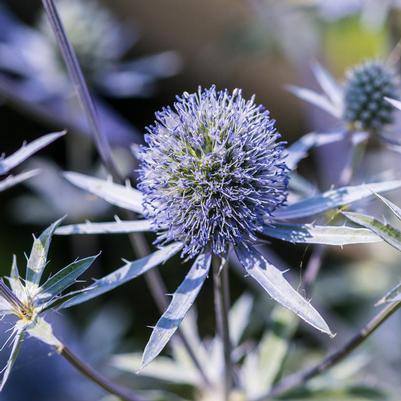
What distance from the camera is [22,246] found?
3.04 m

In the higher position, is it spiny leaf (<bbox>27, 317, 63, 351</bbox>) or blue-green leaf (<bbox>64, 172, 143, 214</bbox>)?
blue-green leaf (<bbox>64, 172, 143, 214</bbox>)

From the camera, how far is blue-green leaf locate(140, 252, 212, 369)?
1.03 m

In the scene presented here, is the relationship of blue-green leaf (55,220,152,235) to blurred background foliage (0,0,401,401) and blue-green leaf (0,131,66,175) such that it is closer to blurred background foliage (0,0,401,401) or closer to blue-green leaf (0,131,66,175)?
blue-green leaf (0,131,66,175)

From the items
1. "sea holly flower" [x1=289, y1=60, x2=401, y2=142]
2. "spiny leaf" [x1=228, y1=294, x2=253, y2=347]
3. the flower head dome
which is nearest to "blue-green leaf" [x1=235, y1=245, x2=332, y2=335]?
"sea holly flower" [x1=289, y1=60, x2=401, y2=142]

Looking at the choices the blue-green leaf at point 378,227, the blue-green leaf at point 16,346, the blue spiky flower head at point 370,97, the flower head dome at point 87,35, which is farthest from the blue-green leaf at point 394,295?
the flower head dome at point 87,35

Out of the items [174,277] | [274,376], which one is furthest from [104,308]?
[274,376]

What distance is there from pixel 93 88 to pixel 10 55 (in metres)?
0.37

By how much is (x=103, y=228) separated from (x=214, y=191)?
23 centimetres

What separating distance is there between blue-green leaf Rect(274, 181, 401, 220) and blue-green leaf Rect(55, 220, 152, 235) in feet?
0.87

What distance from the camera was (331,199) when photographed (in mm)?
1208

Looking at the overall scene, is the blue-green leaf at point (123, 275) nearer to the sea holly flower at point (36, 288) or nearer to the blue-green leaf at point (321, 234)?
the sea holly flower at point (36, 288)

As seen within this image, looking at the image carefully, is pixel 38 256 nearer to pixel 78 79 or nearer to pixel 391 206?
pixel 78 79

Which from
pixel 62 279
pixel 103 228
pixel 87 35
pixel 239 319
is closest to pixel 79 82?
pixel 103 228

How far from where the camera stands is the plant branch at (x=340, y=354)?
111 cm
